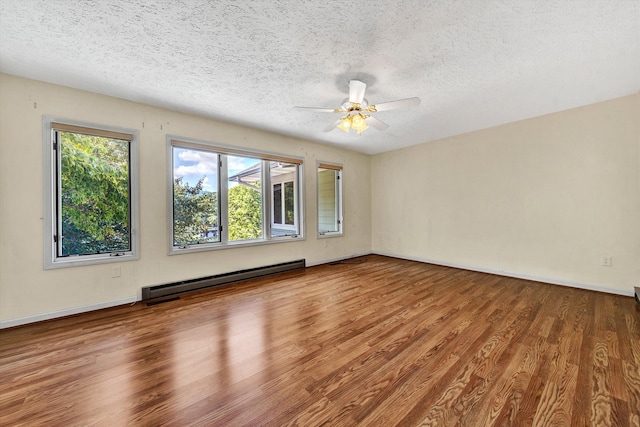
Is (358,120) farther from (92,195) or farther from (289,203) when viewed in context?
(92,195)

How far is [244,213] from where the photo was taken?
4.41 metres

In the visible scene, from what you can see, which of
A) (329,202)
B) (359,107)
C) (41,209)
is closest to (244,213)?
(329,202)

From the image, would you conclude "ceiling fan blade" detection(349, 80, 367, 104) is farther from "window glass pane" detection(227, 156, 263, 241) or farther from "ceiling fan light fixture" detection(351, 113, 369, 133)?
"window glass pane" detection(227, 156, 263, 241)

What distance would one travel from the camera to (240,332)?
2.43m

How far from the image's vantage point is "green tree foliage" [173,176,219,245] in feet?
12.2

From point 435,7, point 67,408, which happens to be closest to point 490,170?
point 435,7

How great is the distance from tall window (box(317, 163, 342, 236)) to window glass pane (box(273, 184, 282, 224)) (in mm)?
1111

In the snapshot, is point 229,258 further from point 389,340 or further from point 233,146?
point 389,340

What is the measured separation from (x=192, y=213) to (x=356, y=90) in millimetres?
2975

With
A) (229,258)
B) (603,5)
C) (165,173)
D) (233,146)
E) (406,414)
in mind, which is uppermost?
(603,5)

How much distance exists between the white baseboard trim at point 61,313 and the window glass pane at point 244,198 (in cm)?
162

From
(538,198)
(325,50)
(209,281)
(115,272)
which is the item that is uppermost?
(325,50)

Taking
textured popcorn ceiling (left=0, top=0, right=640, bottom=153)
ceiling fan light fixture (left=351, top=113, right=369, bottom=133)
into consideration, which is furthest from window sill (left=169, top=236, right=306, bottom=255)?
ceiling fan light fixture (left=351, top=113, right=369, bottom=133)

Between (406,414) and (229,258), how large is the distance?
11.1 feet
